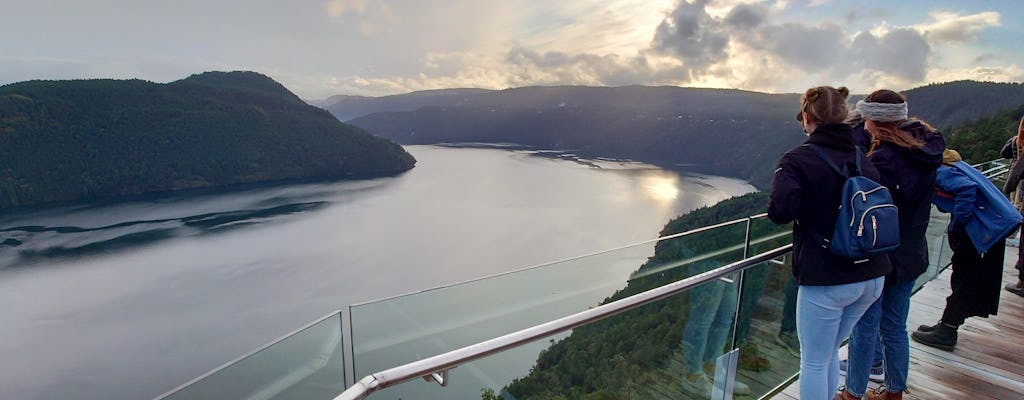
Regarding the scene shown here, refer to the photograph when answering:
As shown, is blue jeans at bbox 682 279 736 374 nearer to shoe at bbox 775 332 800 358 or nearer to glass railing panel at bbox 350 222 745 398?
glass railing panel at bbox 350 222 745 398

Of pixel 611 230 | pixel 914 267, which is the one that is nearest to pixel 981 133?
pixel 611 230

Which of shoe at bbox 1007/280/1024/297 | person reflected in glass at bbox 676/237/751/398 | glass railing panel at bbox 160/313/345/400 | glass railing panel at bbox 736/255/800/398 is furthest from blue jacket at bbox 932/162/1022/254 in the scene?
glass railing panel at bbox 160/313/345/400

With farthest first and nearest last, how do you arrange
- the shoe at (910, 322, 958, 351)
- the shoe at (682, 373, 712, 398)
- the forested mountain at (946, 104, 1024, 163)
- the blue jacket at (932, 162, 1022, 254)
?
the forested mountain at (946, 104, 1024, 163) < the shoe at (910, 322, 958, 351) < the blue jacket at (932, 162, 1022, 254) < the shoe at (682, 373, 712, 398)

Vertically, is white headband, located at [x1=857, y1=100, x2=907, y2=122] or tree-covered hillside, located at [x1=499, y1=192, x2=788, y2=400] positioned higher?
white headband, located at [x1=857, y1=100, x2=907, y2=122]

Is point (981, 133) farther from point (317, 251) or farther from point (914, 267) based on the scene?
point (317, 251)

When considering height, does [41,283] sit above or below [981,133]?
below

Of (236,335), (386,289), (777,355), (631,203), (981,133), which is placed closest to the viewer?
(777,355)

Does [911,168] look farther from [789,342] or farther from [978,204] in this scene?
[789,342]
